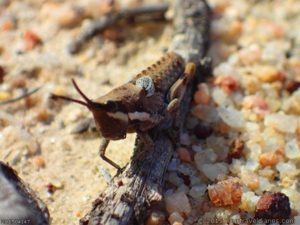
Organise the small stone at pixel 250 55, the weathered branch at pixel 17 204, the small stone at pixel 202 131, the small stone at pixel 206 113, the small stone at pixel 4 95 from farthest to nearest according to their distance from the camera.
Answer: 1. the small stone at pixel 250 55
2. the small stone at pixel 4 95
3. the small stone at pixel 206 113
4. the small stone at pixel 202 131
5. the weathered branch at pixel 17 204

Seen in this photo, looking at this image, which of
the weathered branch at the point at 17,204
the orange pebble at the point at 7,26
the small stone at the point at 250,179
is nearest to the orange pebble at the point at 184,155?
the small stone at the point at 250,179

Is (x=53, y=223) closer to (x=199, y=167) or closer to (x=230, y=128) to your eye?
(x=199, y=167)

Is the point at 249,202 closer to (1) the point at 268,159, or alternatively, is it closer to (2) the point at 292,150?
(1) the point at 268,159

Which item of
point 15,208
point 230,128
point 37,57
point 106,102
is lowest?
point 230,128

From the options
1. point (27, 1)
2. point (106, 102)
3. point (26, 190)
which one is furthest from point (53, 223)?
point (27, 1)

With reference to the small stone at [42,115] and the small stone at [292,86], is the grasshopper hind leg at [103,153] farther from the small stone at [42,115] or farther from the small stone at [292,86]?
the small stone at [292,86]

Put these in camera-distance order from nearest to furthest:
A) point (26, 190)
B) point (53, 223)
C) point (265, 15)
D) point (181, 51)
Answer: point (26, 190) → point (53, 223) → point (181, 51) → point (265, 15)

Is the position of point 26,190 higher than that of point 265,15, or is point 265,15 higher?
point 26,190
